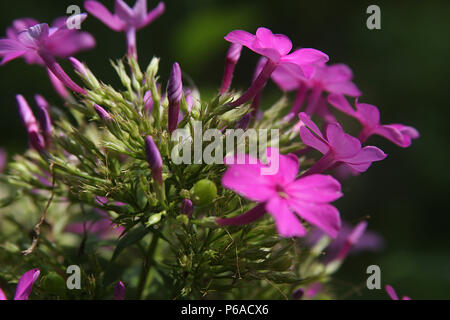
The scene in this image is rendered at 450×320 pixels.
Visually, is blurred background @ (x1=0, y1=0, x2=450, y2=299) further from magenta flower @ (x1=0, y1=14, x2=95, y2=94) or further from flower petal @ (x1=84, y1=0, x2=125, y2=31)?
magenta flower @ (x1=0, y1=14, x2=95, y2=94)

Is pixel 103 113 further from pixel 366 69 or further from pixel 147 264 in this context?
pixel 366 69

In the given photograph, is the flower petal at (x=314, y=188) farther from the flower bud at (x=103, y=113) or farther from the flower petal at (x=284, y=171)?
the flower bud at (x=103, y=113)

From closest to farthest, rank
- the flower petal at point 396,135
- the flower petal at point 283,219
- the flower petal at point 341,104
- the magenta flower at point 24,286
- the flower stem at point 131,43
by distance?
the flower petal at point 283,219, the magenta flower at point 24,286, the flower petal at point 396,135, the flower petal at point 341,104, the flower stem at point 131,43

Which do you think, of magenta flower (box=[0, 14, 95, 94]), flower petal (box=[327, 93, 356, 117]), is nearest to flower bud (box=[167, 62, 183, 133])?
magenta flower (box=[0, 14, 95, 94])

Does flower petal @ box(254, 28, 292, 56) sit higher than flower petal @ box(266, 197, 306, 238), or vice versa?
flower petal @ box(254, 28, 292, 56)

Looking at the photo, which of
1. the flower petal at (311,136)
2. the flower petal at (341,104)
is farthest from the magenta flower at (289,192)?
the flower petal at (341,104)

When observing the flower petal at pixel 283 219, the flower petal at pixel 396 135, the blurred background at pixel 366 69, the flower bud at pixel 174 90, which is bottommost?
the blurred background at pixel 366 69

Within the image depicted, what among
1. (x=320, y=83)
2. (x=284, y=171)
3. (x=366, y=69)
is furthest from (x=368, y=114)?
(x=366, y=69)
